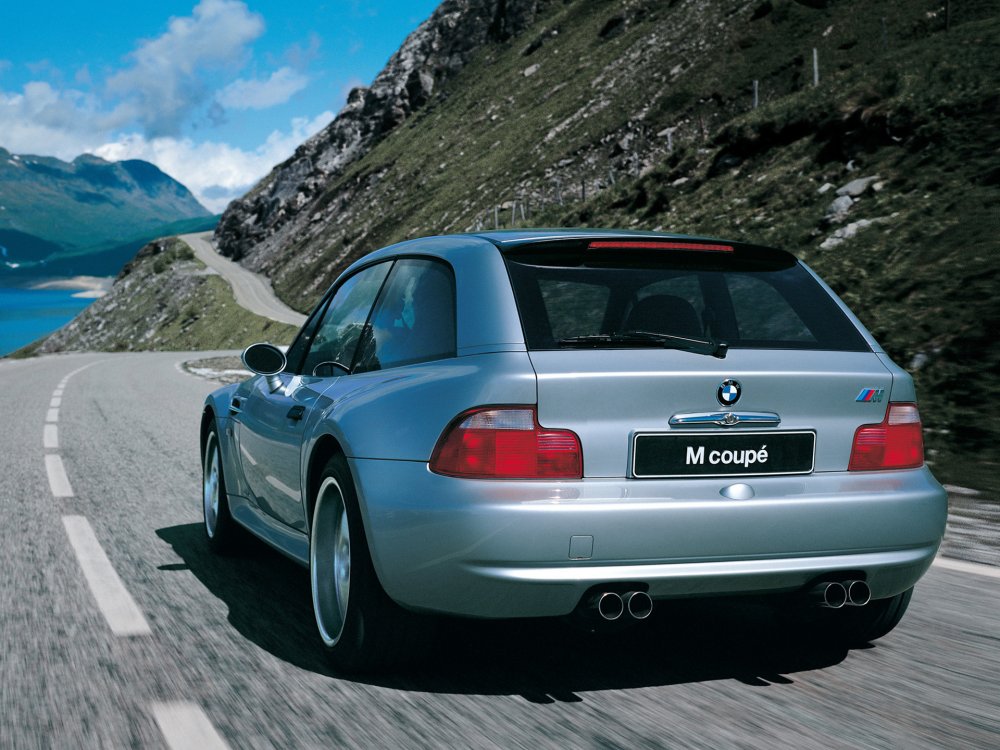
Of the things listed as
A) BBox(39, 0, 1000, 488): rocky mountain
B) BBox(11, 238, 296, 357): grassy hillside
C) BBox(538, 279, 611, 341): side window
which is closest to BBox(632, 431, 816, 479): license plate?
BBox(538, 279, 611, 341): side window

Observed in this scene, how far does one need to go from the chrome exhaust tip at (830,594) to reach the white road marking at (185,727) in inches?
74.5

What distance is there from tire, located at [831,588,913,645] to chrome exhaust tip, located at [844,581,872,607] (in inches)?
15.3

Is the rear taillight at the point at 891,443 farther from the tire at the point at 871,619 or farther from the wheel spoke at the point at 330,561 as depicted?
the wheel spoke at the point at 330,561

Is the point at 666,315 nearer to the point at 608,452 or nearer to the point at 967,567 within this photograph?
the point at 608,452

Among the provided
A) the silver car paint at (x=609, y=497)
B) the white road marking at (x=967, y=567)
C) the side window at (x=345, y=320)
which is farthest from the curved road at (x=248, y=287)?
the silver car paint at (x=609, y=497)

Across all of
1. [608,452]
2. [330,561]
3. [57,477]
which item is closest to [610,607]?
[608,452]

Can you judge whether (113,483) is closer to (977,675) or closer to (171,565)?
(171,565)

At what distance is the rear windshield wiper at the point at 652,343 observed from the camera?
3424 mm

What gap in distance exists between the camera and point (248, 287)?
3479 inches

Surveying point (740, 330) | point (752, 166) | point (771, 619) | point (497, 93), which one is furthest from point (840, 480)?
point (497, 93)

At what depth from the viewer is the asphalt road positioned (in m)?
3.12

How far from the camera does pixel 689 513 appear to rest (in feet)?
10.7

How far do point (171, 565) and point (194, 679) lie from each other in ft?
6.56

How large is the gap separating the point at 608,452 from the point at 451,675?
1.04 meters
